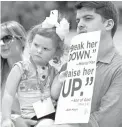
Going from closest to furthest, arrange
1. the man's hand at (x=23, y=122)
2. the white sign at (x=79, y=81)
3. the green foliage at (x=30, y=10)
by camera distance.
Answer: the white sign at (x=79, y=81), the man's hand at (x=23, y=122), the green foliage at (x=30, y=10)

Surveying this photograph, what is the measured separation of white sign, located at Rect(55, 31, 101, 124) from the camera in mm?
→ 2764

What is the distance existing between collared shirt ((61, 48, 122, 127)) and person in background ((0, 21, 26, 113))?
115 cm

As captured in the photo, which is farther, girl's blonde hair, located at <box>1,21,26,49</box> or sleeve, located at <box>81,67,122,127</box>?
Answer: girl's blonde hair, located at <box>1,21,26,49</box>

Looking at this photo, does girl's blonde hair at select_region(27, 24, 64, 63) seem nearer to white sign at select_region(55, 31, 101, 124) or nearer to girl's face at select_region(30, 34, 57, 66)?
girl's face at select_region(30, 34, 57, 66)

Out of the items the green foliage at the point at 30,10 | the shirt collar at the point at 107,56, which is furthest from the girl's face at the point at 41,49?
the green foliage at the point at 30,10

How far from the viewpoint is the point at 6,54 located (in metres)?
3.90

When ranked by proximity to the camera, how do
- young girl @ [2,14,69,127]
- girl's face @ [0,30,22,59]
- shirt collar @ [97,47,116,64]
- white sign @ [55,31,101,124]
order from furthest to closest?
girl's face @ [0,30,22,59]
young girl @ [2,14,69,127]
shirt collar @ [97,47,116,64]
white sign @ [55,31,101,124]

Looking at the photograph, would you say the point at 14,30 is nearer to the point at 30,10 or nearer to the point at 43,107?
the point at 43,107

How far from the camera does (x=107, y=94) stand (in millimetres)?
2857

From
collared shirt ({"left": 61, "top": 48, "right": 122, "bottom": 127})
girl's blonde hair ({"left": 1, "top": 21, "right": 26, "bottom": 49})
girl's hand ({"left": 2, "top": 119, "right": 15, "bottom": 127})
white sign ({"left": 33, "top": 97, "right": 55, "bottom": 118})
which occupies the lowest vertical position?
girl's hand ({"left": 2, "top": 119, "right": 15, "bottom": 127})

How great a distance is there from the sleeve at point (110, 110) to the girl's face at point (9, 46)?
1318mm

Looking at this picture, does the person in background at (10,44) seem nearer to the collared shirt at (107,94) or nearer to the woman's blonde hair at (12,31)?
the woman's blonde hair at (12,31)

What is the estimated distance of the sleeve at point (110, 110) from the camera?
282 centimetres

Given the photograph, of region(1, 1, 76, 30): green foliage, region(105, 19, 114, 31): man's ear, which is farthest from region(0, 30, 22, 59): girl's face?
region(1, 1, 76, 30): green foliage
